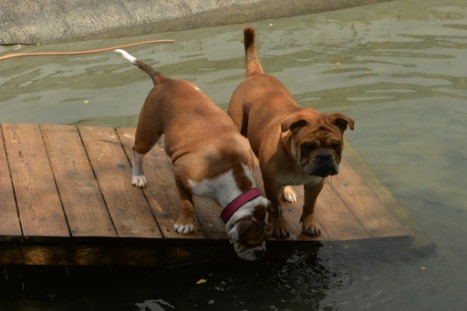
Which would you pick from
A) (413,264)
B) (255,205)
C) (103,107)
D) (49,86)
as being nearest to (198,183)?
(255,205)

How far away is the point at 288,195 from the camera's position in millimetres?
6586

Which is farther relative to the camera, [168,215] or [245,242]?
[168,215]

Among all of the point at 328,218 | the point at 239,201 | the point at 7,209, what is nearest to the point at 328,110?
the point at 328,218

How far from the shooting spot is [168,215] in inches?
244

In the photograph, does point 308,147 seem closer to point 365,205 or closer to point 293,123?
point 293,123

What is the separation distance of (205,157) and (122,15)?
6.10 meters

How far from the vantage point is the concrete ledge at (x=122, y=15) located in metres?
10.9

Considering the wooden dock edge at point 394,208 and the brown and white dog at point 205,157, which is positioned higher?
the brown and white dog at point 205,157

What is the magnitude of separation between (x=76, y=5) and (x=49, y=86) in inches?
75.2

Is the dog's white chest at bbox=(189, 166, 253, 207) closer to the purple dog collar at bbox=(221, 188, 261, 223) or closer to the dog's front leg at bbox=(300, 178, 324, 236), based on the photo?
the purple dog collar at bbox=(221, 188, 261, 223)

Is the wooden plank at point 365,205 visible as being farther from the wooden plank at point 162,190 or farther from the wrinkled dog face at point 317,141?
the wooden plank at point 162,190

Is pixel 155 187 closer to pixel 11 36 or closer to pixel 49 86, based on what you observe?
pixel 49 86

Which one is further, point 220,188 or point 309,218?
point 309,218

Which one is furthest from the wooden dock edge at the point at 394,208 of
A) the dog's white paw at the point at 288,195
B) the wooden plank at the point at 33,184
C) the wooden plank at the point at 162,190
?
the wooden plank at the point at 33,184
